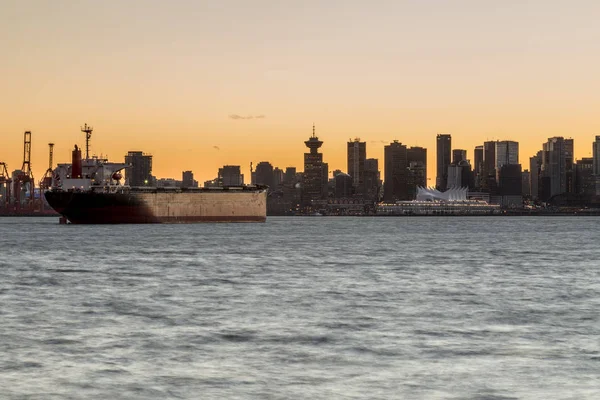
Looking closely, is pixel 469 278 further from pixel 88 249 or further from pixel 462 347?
pixel 88 249

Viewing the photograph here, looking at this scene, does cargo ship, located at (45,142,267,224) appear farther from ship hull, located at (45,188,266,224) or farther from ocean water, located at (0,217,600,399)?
ocean water, located at (0,217,600,399)

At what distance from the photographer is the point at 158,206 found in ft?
570

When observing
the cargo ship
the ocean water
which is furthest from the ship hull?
the ocean water

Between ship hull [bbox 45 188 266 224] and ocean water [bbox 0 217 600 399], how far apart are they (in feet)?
364

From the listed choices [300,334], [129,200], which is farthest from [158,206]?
[300,334]

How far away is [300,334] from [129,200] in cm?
14483

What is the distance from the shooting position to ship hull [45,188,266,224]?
165125mm

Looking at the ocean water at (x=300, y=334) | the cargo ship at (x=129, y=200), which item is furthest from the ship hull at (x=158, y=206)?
the ocean water at (x=300, y=334)

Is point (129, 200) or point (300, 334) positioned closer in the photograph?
point (300, 334)

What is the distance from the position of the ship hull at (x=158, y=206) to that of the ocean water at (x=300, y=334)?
110923mm

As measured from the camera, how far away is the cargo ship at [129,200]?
165500 mm

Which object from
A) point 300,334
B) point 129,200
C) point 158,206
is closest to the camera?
point 300,334

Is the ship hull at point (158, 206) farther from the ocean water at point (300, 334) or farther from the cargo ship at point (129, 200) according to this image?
the ocean water at point (300, 334)

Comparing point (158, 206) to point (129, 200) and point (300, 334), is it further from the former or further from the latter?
point (300, 334)
